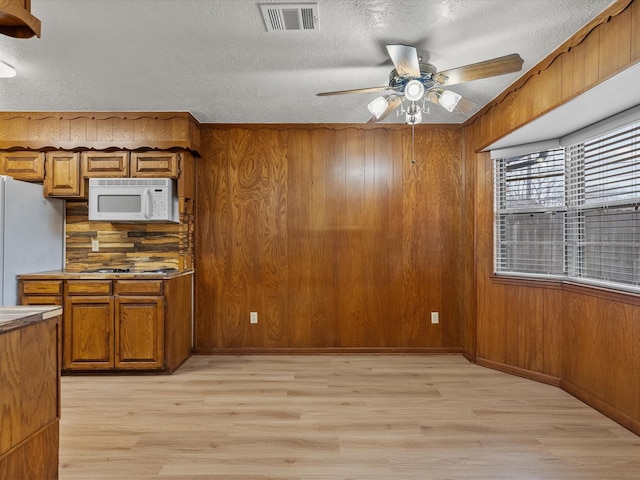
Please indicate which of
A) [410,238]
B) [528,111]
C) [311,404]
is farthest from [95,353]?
[528,111]

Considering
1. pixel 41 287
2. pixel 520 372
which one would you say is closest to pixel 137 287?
pixel 41 287

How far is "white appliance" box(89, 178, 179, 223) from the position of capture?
4027mm

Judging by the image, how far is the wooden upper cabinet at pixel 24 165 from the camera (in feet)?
13.3

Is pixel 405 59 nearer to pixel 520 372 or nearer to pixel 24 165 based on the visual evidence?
pixel 520 372

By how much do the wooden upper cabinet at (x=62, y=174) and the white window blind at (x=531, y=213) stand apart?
154 inches

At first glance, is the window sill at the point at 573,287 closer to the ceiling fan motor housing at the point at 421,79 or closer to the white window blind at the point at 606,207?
the white window blind at the point at 606,207

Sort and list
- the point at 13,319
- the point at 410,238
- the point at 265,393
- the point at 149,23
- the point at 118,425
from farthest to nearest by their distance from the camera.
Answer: the point at 410,238 → the point at 265,393 → the point at 118,425 → the point at 149,23 → the point at 13,319

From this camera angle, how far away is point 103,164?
407 cm

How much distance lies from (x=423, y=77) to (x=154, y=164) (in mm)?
2577

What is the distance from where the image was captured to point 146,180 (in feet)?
13.4

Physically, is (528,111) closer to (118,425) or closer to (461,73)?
(461,73)

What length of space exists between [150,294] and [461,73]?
9.84 ft

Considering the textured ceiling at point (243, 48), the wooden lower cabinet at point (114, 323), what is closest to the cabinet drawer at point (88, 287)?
the wooden lower cabinet at point (114, 323)

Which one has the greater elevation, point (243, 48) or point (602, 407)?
point (243, 48)
